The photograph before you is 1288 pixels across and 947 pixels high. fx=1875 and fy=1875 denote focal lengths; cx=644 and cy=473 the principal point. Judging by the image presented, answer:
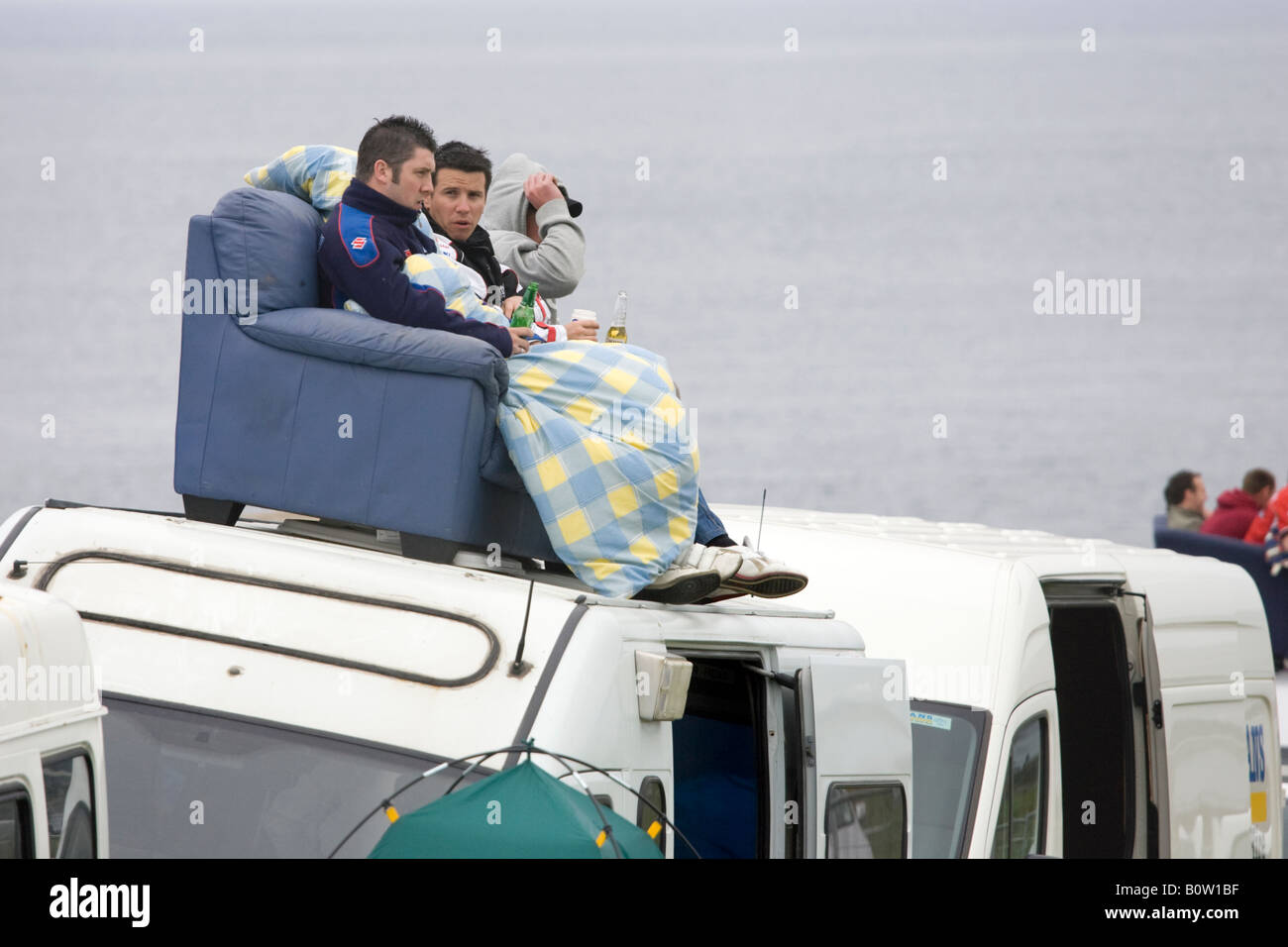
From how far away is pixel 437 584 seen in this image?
493 centimetres

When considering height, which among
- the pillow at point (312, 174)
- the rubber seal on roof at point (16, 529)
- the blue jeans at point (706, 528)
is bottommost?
the blue jeans at point (706, 528)

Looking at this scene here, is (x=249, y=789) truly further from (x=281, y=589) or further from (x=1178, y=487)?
(x=1178, y=487)

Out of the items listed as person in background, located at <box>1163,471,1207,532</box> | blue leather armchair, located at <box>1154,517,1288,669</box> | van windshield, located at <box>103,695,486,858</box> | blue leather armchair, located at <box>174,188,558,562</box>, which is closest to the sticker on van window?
blue leather armchair, located at <box>174,188,558,562</box>

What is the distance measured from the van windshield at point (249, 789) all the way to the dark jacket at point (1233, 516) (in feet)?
46.3

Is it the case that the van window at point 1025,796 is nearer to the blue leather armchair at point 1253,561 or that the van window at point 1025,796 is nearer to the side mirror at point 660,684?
the side mirror at point 660,684

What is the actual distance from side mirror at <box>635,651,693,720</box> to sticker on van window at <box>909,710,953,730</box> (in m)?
2.79

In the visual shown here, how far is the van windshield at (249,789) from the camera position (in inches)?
177

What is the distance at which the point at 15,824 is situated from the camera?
3.77 meters

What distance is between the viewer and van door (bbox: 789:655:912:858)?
18.3ft

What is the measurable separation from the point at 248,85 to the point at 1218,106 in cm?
6749

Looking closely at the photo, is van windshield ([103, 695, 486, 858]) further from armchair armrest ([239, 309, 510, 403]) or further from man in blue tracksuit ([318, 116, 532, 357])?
man in blue tracksuit ([318, 116, 532, 357])

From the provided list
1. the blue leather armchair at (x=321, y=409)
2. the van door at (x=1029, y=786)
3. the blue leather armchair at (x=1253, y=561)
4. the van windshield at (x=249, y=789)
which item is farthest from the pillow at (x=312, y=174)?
the blue leather armchair at (x=1253, y=561)

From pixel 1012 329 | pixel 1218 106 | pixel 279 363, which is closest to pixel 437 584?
pixel 279 363

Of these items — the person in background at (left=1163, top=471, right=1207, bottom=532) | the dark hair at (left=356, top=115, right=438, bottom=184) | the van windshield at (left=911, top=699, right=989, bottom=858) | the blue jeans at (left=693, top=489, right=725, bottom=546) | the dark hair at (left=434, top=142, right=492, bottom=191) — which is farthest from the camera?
the person in background at (left=1163, top=471, right=1207, bottom=532)
